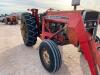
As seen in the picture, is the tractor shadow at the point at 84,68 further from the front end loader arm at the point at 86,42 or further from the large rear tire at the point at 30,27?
the large rear tire at the point at 30,27

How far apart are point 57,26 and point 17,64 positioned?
1601 mm

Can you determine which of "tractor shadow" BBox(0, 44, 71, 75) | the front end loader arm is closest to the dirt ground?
"tractor shadow" BBox(0, 44, 71, 75)

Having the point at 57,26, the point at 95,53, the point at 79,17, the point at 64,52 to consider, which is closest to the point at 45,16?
the point at 57,26

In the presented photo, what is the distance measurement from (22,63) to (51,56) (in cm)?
128

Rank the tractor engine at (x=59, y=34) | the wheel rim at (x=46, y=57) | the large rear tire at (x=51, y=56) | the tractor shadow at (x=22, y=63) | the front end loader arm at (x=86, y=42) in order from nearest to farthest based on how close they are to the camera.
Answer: the front end loader arm at (x=86, y=42) → the large rear tire at (x=51, y=56) → the wheel rim at (x=46, y=57) → the tractor shadow at (x=22, y=63) → the tractor engine at (x=59, y=34)

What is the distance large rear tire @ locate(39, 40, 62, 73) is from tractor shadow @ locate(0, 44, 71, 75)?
261 mm

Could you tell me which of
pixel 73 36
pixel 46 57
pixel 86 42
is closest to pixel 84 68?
pixel 46 57

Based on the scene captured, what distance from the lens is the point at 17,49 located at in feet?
22.7

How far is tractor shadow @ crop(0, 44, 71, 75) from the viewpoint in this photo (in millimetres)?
4738

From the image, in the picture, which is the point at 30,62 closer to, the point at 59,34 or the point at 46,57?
the point at 46,57

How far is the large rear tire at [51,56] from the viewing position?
14.1 ft

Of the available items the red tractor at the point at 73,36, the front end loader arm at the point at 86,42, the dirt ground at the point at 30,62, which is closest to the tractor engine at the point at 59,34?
the red tractor at the point at 73,36

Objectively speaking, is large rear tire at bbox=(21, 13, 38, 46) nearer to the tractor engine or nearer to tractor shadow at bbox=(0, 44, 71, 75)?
tractor shadow at bbox=(0, 44, 71, 75)

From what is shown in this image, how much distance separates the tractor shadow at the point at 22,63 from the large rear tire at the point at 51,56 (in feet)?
0.86
